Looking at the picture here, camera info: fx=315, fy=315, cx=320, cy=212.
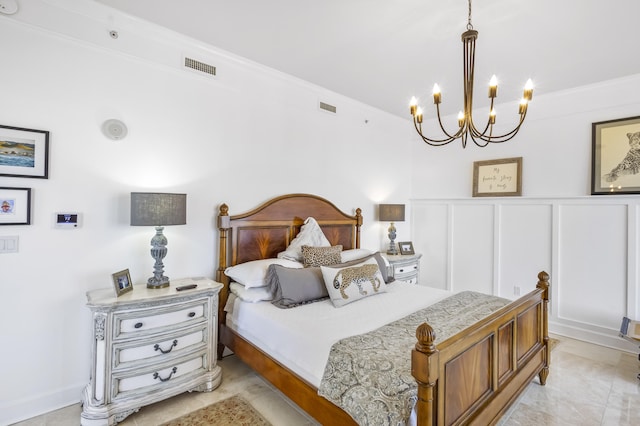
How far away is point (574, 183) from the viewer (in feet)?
12.1

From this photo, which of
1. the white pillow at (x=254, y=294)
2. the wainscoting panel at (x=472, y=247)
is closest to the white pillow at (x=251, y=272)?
the white pillow at (x=254, y=294)

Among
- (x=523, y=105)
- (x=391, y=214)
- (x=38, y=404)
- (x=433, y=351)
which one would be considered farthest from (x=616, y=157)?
(x=38, y=404)

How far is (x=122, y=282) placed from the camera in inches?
87.2

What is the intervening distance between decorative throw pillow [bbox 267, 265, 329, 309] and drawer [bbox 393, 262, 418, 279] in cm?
153

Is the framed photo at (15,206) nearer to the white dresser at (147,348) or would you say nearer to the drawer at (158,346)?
the white dresser at (147,348)

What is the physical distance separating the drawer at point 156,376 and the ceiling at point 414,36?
258 cm

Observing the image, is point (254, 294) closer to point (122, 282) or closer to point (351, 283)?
point (351, 283)

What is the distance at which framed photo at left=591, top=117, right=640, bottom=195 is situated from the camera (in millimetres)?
3324

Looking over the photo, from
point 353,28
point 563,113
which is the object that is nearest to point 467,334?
point 353,28

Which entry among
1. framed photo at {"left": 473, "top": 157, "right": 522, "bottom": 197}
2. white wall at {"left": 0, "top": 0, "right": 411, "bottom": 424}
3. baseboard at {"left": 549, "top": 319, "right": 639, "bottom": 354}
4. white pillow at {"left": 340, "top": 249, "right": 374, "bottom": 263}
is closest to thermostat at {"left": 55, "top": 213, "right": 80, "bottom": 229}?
white wall at {"left": 0, "top": 0, "right": 411, "bottom": 424}

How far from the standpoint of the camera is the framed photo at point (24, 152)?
2029 millimetres

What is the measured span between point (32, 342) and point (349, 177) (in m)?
3.42

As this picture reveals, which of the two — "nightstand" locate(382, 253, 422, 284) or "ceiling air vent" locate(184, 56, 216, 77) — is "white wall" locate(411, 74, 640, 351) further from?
"ceiling air vent" locate(184, 56, 216, 77)

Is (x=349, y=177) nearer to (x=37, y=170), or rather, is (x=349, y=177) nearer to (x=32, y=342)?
(x=37, y=170)
